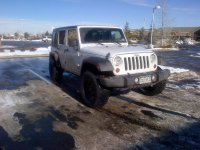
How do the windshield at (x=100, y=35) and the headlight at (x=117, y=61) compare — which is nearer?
the headlight at (x=117, y=61)

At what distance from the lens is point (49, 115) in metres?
6.31

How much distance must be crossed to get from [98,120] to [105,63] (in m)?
1.32

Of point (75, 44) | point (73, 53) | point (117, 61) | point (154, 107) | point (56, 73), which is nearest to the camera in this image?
point (117, 61)

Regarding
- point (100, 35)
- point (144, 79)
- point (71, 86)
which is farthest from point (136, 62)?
point (71, 86)

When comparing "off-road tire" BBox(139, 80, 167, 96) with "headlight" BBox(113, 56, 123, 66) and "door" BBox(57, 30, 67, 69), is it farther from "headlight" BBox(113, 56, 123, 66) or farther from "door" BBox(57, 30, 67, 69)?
"door" BBox(57, 30, 67, 69)

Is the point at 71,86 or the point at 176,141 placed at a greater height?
the point at 71,86

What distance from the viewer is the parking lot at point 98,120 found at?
473 cm

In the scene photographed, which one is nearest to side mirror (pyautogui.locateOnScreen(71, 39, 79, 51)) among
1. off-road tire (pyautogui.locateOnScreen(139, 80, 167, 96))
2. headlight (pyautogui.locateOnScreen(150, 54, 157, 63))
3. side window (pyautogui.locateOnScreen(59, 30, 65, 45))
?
side window (pyautogui.locateOnScreen(59, 30, 65, 45))

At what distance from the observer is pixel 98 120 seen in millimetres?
5918

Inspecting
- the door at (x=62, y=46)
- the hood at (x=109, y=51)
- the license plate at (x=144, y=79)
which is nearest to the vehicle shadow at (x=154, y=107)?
the license plate at (x=144, y=79)

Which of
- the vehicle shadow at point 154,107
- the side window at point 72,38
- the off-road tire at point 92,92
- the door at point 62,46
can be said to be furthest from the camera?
the door at point 62,46

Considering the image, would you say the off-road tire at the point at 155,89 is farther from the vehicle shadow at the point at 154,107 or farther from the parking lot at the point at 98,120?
the vehicle shadow at the point at 154,107

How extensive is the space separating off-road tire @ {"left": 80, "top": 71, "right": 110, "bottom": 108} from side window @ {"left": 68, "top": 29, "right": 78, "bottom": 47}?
135 cm

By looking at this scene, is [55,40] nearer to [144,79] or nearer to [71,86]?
[71,86]
